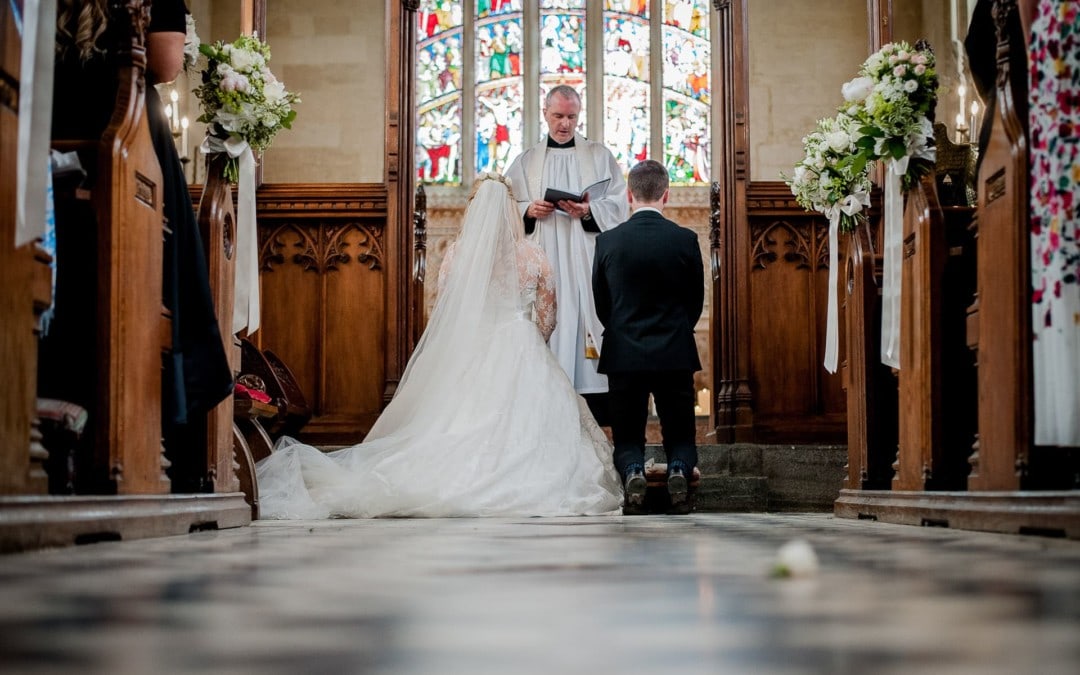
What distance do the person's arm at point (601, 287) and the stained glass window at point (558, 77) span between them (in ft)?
29.5

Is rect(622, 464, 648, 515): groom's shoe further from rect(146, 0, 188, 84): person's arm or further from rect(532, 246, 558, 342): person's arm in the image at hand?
rect(146, 0, 188, 84): person's arm

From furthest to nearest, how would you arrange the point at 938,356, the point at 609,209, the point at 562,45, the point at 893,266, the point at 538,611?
the point at 562,45, the point at 609,209, the point at 893,266, the point at 938,356, the point at 538,611

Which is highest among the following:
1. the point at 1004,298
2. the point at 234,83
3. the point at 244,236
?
the point at 234,83

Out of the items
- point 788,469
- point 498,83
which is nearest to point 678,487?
point 788,469

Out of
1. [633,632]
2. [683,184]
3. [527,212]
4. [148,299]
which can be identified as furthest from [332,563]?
[683,184]

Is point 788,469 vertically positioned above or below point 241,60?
below

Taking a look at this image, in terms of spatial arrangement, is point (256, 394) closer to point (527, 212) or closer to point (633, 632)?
point (527, 212)

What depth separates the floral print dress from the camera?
3.26 meters

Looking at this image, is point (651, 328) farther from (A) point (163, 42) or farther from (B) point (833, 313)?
(A) point (163, 42)

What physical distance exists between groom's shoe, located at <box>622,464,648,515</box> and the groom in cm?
5

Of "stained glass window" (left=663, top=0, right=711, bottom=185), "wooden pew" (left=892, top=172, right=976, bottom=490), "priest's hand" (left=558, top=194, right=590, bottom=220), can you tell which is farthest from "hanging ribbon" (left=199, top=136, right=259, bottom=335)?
"stained glass window" (left=663, top=0, right=711, bottom=185)

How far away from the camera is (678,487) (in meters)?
6.06

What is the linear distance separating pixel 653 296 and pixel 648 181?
1.97 feet

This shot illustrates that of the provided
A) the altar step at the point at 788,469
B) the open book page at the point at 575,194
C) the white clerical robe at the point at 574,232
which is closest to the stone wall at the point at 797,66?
the white clerical robe at the point at 574,232
